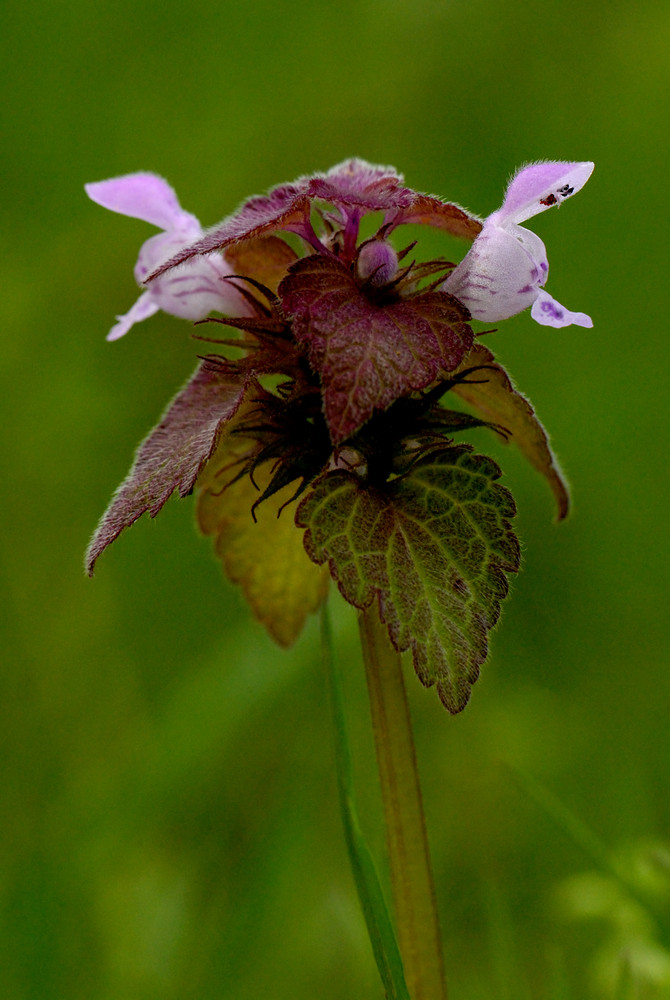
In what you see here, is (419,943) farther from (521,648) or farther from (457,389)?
(521,648)

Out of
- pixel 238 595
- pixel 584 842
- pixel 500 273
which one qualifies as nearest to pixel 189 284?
pixel 500 273

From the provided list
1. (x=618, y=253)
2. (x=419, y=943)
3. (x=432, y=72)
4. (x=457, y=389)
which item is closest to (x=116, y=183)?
(x=457, y=389)

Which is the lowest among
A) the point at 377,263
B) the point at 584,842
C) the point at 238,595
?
the point at 584,842

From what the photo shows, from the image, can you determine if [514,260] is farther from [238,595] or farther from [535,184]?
[238,595]

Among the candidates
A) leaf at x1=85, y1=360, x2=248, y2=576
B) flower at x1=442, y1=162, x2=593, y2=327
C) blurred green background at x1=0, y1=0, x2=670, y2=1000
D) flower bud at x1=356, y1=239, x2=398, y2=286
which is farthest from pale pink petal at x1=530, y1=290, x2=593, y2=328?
blurred green background at x1=0, y1=0, x2=670, y2=1000

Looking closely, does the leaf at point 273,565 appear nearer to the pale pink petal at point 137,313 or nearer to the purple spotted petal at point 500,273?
the pale pink petal at point 137,313

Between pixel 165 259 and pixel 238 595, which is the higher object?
pixel 165 259

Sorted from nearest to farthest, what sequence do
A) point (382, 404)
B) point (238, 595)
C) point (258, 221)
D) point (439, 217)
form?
point (382, 404) < point (258, 221) < point (439, 217) < point (238, 595)

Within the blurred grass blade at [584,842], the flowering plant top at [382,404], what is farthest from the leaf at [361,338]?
the blurred grass blade at [584,842]
